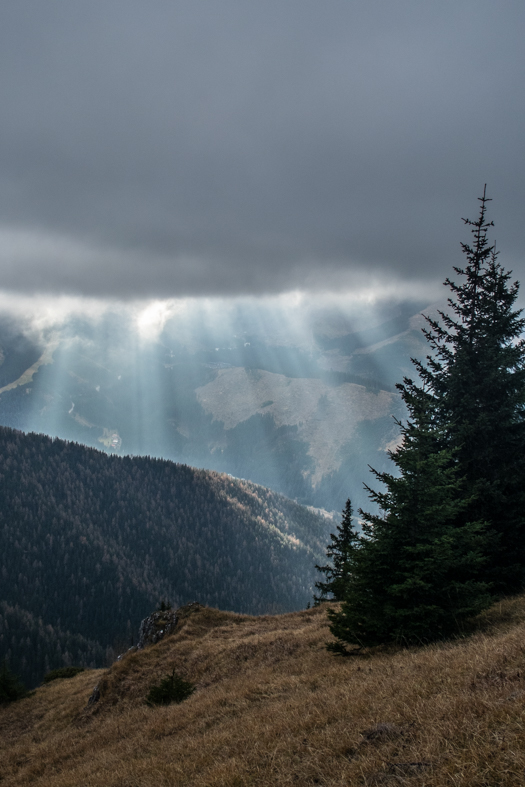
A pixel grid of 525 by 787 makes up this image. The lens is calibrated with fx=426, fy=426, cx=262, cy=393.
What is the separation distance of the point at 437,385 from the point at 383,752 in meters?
18.0

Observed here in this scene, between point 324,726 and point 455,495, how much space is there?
12.5m

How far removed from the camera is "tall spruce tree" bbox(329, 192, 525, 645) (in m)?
12.9

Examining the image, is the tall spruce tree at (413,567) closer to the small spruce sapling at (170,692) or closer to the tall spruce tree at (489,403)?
the tall spruce tree at (489,403)

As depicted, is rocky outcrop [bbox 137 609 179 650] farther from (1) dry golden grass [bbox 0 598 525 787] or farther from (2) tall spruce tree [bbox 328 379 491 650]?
(2) tall spruce tree [bbox 328 379 491 650]

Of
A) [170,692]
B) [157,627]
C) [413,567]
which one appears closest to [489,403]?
[413,567]

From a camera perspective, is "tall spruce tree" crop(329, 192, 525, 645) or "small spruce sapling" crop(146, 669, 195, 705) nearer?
"tall spruce tree" crop(329, 192, 525, 645)

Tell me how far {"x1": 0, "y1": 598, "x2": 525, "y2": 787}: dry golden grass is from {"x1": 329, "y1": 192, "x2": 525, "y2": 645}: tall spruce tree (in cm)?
120

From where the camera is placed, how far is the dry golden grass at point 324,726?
5539mm

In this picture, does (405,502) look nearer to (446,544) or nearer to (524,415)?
(446,544)

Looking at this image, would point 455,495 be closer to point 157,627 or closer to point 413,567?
point 413,567

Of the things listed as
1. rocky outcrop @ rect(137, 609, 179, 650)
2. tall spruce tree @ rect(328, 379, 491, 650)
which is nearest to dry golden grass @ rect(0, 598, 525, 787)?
tall spruce tree @ rect(328, 379, 491, 650)

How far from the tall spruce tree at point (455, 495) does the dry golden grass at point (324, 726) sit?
120cm

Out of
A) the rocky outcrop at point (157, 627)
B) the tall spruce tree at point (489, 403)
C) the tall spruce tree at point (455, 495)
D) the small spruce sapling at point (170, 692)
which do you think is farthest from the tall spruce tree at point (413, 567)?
the rocky outcrop at point (157, 627)

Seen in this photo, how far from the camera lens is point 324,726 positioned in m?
7.97
